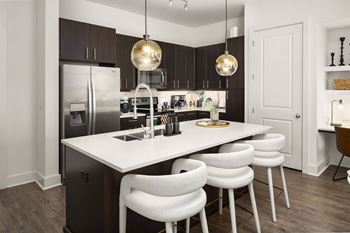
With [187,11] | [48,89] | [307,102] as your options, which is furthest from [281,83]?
[48,89]

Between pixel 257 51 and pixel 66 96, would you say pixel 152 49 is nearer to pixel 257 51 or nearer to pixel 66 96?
pixel 66 96

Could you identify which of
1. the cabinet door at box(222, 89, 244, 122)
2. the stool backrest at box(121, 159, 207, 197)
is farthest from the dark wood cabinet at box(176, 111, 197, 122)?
the stool backrest at box(121, 159, 207, 197)

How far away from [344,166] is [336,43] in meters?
2.11

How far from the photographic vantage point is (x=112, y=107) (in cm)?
410

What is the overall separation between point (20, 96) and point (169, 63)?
9.49 ft

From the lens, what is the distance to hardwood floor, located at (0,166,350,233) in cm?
252

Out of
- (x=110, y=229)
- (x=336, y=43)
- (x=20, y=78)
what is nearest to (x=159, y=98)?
(x=20, y=78)

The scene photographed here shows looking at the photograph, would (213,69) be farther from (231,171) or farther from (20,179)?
(20,179)

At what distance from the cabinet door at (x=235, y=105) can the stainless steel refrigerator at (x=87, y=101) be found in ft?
7.43

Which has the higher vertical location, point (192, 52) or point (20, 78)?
point (192, 52)

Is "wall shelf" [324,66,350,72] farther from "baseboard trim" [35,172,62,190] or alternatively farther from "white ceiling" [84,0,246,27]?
"baseboard trim" [35,172,62,190]

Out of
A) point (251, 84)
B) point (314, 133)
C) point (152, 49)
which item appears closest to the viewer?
point (152, 49)

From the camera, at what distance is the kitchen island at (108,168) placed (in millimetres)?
1826

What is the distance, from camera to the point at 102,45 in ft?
13.7
